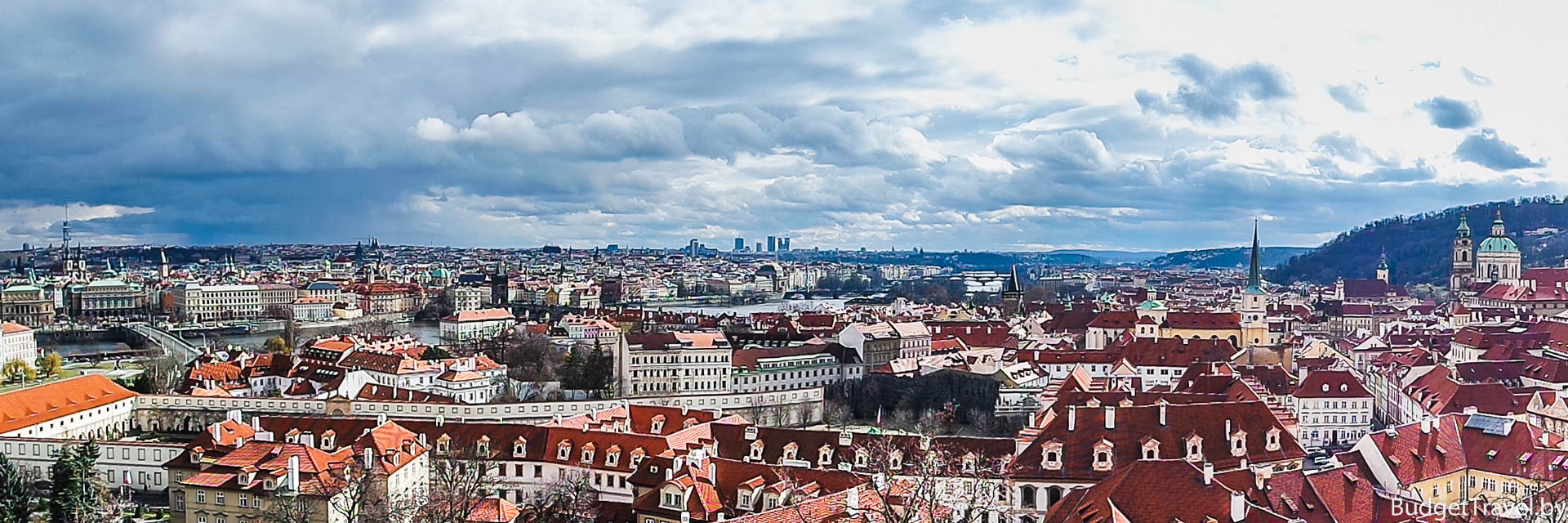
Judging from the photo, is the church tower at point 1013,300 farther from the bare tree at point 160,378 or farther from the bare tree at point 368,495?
the bare tree at point 368,495

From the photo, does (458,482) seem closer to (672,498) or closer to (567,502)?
(567,502)

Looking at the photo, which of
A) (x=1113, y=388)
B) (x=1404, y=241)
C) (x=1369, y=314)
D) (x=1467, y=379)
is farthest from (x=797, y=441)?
(x=1404, y=241)

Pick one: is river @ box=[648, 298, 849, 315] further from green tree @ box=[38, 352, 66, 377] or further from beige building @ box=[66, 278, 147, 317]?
green tree @ box=[38, 352, 66, 377]

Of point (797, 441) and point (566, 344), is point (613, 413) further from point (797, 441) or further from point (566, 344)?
point (566, 344)

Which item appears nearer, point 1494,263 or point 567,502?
point 567,502

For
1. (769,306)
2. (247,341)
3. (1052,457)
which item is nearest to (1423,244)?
(769,306)

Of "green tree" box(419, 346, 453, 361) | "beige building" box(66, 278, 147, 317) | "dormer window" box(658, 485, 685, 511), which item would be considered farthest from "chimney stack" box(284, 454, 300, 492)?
"beige building" box(66, 278, 147, 317)

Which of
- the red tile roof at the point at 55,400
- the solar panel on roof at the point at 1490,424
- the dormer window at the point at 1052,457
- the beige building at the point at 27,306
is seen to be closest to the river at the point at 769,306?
the beige building at the point at 27,306
